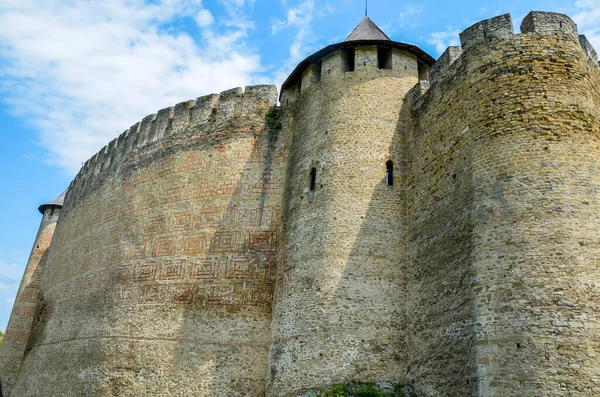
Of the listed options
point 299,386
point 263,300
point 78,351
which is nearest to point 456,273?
point 299,386

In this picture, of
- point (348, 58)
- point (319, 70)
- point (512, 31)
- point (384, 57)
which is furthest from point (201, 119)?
point (512, 31)

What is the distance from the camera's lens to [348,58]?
12.8 metres

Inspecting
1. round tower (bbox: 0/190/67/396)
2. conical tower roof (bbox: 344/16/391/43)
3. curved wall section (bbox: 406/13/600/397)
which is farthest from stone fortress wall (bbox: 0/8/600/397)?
round tower (bbox: 0/190/67/396)

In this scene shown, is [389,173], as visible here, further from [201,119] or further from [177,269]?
[201,119]

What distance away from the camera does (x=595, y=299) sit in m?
6.88

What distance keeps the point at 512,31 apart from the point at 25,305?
2063cm

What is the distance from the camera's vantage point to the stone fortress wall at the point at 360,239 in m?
7.36

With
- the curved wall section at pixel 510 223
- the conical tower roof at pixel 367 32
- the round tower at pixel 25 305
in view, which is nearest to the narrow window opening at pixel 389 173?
the curved wall section at pixel 510 223

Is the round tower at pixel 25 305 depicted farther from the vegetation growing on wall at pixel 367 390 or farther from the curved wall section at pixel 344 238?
the vegetation growing on wall at pixel 367 390

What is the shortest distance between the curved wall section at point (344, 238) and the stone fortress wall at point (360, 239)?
0.13ft

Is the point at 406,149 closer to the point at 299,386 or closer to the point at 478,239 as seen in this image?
the point at 478,239

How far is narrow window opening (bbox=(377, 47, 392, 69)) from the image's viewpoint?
1248 centimetres

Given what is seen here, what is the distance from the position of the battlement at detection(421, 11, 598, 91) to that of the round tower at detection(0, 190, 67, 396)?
59.8 feet

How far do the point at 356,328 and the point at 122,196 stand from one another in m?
9.61
